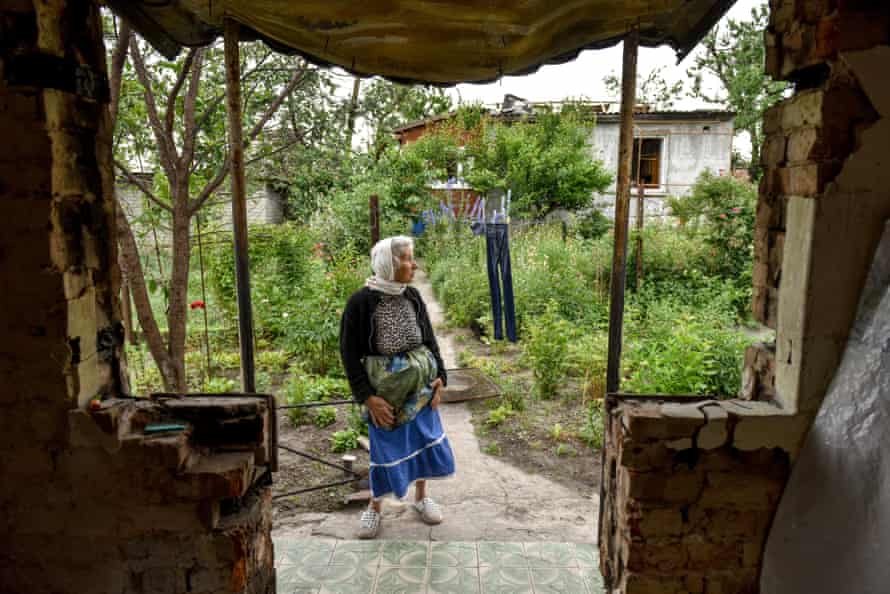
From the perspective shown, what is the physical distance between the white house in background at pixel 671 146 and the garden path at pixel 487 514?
11.4m

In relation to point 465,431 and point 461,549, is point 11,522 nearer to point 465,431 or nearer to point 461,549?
point 461,549

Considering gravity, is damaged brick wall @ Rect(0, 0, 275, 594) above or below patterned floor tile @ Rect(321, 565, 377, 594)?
above

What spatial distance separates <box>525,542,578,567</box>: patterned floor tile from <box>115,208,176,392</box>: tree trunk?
2.94 m

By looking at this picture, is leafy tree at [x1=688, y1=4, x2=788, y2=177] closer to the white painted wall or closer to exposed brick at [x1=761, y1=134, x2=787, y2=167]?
the white painted wall

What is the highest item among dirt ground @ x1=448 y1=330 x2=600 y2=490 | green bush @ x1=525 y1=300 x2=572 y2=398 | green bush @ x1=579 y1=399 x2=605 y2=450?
green bush @ x1=525 y1=300 x2=572 y2=398

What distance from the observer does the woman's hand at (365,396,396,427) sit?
3.38 metres

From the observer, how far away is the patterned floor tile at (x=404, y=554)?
10.8 feet

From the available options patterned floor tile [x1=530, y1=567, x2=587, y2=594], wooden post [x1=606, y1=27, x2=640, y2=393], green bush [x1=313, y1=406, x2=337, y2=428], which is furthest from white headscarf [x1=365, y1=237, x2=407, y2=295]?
green bush [x1=313, y1=406, x2=337, y2=428]

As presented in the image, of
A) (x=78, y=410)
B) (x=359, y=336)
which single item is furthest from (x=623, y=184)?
(x=78, y=410)

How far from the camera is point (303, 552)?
3400 mm

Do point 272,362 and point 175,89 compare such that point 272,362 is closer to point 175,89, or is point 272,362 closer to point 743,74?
point 175,89

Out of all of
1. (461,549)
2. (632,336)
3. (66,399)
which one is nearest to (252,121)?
(66,399)

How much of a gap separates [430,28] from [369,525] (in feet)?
9.59

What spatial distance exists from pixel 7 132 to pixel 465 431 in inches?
172
